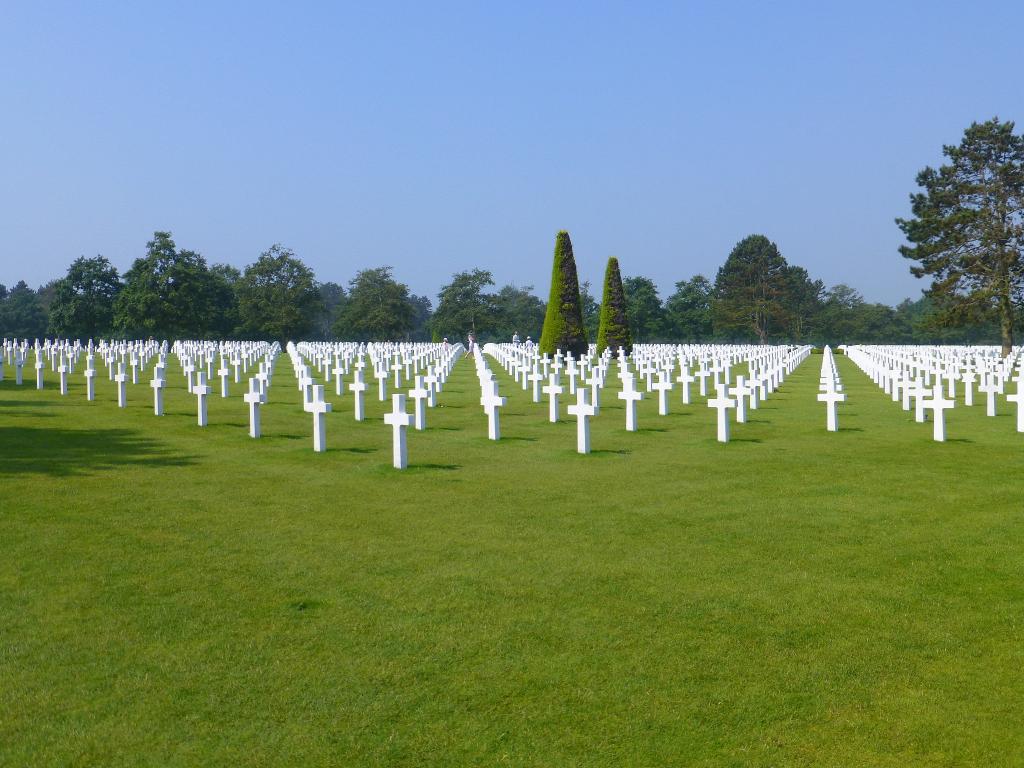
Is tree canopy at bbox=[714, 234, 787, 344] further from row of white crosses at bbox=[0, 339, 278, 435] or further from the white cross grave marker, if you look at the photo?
the white cross grave marker

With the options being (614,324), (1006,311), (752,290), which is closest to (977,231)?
(1006,311)

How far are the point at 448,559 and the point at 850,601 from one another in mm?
2568

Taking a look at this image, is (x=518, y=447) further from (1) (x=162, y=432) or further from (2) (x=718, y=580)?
(2) (x=718, y=580)

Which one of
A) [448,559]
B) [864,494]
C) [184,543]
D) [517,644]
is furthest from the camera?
[864,494]

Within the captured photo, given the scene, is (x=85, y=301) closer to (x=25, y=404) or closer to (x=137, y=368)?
(x=137, y=368)

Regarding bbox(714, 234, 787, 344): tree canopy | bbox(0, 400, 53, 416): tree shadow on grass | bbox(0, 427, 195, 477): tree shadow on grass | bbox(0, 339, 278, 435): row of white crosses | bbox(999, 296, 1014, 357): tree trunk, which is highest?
bbox(714, 234, 787, 344): tree canopy

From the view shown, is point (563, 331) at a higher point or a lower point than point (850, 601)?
higher

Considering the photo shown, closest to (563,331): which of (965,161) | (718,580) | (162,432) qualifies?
(965,161)

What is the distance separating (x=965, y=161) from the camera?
152 feet

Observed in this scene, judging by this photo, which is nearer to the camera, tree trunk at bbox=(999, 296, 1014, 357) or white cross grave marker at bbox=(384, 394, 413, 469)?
white cross grave marker at bbox=(384, 394, 413, 469)

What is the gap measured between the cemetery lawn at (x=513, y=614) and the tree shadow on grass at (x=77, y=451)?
164mm

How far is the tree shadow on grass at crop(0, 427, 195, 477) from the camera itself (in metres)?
10.6

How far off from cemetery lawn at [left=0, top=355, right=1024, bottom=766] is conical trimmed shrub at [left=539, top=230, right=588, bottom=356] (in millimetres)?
32651

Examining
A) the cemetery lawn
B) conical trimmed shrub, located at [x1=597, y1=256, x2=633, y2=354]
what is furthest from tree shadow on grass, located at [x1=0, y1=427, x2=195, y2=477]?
conical trimmed shrub, located at [x1=597, y1=256, x2=633, y2=354]
